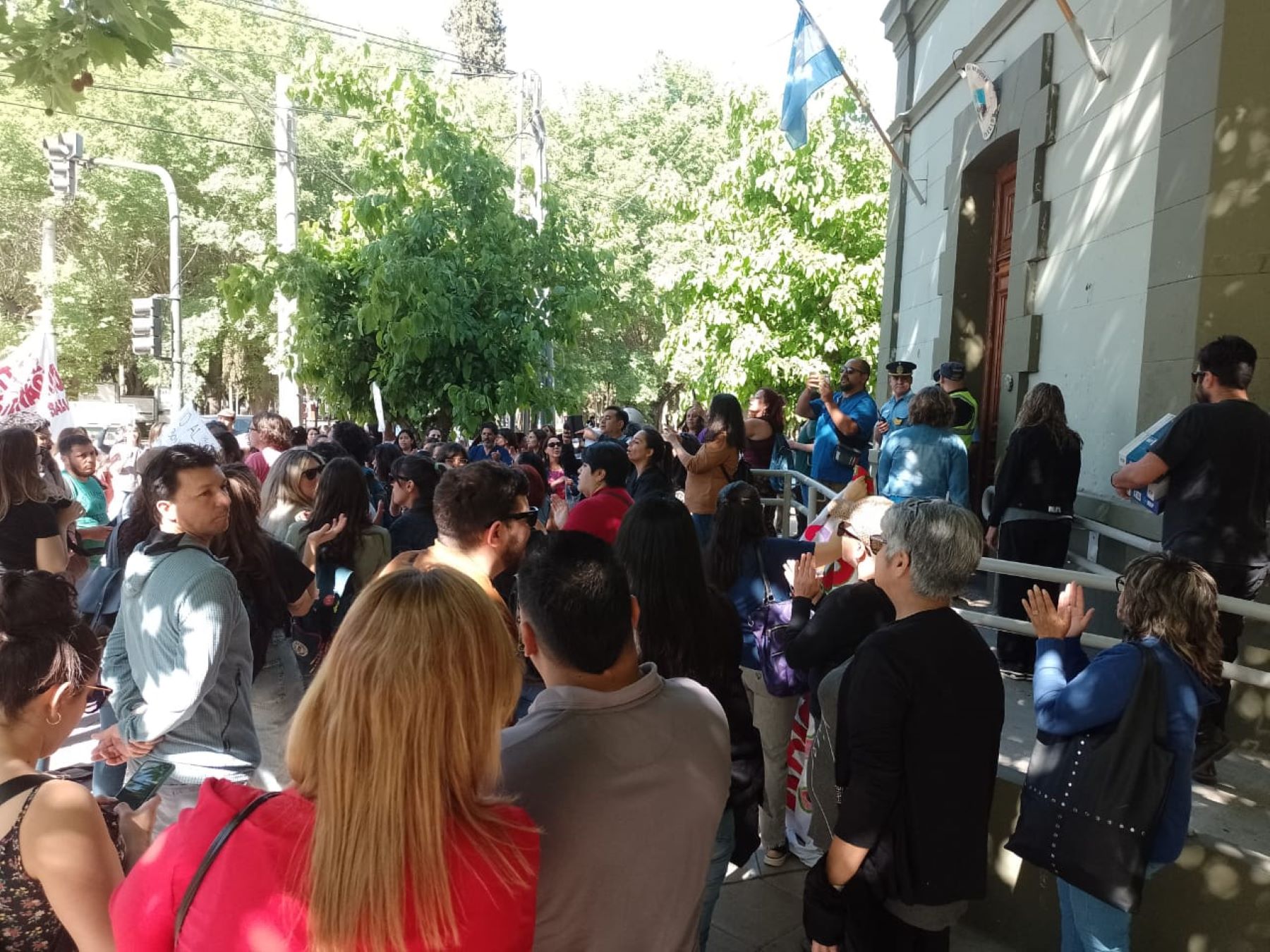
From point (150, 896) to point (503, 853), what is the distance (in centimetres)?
50

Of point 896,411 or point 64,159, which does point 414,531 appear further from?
point 64,159

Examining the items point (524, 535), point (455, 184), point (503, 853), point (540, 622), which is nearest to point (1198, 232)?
point (524, 535)

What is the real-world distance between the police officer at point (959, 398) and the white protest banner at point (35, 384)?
23.9 ft

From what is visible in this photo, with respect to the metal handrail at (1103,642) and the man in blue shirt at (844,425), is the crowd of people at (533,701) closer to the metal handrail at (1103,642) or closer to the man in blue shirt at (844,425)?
the metal handrail at (1103,642)

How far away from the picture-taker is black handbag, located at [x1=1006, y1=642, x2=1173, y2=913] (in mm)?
2607

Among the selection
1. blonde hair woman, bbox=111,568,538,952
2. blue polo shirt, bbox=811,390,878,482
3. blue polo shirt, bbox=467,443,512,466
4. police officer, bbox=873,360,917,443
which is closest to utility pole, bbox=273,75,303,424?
blue polo shirt, bbox=467,443,512,466

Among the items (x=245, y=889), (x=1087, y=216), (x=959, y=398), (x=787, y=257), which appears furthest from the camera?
(x=787, y=257)

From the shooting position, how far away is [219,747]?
9.86 ft

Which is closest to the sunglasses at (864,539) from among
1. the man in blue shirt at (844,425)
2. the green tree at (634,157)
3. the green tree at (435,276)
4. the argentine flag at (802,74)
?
→ the man in blue shirt at (844,425)

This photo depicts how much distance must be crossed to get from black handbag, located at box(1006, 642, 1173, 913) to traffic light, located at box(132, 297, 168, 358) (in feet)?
45.0

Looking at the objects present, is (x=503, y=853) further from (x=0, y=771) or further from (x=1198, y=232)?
(x=1198, y=232)

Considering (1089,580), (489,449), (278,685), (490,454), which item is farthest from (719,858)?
(489,449)

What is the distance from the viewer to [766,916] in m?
3.77

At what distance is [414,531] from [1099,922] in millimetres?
3238
